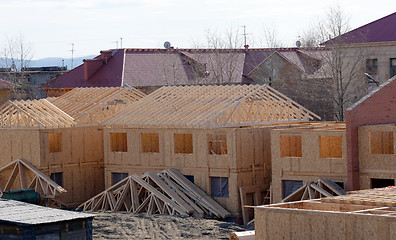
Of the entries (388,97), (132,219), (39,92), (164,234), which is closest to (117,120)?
(132,219)

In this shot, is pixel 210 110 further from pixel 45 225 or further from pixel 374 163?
pixel 45 225

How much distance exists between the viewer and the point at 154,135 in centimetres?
3781

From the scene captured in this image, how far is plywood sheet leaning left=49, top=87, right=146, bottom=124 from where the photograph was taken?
1551 inches

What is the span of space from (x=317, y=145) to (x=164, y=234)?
6.94m

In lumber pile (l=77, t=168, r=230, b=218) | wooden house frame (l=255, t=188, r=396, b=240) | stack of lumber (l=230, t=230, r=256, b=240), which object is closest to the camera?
wooden house frame (l=255, t=188, r=396, b=240)

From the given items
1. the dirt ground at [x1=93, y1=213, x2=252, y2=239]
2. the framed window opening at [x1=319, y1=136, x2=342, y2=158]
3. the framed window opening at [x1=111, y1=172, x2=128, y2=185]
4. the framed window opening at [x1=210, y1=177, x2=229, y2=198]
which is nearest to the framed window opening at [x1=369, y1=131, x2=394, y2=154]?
the framed window opening at [x1=319, y1=136, x2=342, y2=158]

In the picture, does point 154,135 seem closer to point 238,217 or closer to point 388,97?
point 238,217

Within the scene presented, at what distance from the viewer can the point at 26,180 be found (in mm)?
37406

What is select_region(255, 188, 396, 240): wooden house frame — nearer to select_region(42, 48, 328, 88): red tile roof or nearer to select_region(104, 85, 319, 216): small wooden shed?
select_region(104, 85, 319, 216): small wooden shed

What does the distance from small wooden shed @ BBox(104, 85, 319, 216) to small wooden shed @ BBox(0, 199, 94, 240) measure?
9716 millimetres

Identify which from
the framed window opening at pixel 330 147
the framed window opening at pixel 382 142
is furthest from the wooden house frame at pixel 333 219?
the framed window opening at pixel 330 147

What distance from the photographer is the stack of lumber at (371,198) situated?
2172cm

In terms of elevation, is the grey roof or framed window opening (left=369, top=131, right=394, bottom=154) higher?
framed window opening (left=369, top=131, right=394, bottom=154)

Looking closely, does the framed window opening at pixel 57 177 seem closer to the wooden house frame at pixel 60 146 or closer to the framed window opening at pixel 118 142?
the wooden house frame at pixel 60 146
